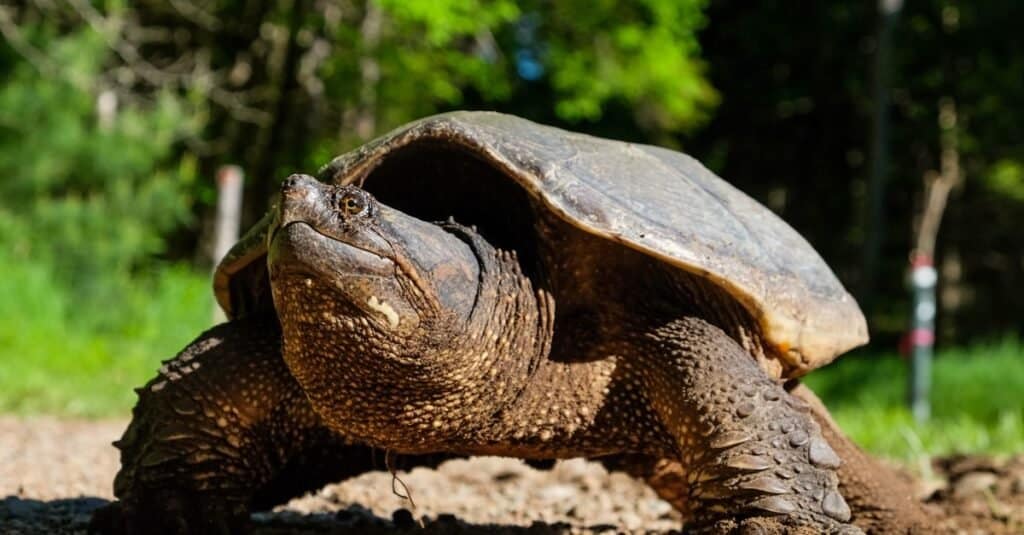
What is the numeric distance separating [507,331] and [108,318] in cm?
826

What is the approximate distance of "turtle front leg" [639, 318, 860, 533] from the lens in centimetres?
212

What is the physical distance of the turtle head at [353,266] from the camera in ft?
6.20

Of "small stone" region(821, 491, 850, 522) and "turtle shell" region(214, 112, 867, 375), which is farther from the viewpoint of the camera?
"turtle shell" region(214, 112, 867, 375)

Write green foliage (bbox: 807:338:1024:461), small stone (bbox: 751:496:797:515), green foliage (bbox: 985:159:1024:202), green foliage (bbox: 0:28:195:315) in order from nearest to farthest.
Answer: small stone (bbox: 751:496:797:515) → green foliage (bbox: 807:338:1024:461) → green foliage (bbox: 0:28:195:315) → green foliage (bbox: 985:159:1024:202)

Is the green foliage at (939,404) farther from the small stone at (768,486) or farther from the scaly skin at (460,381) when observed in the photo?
the small stone at (768,486)

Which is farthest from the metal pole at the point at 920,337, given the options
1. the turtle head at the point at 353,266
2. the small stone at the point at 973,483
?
the turtle head at the point at 353,266

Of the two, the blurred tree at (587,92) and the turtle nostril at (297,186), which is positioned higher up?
the blurred tree at (587,92)

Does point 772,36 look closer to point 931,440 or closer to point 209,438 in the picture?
point 931,440

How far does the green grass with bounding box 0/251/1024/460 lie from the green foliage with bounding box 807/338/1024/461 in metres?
0.01

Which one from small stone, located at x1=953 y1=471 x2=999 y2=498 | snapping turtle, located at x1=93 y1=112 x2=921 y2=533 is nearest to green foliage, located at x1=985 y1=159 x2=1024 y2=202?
small stone, located at x1=953 y1=471 x2=999 y2=498

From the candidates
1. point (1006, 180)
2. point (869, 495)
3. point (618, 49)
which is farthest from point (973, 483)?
point (1006, 180)

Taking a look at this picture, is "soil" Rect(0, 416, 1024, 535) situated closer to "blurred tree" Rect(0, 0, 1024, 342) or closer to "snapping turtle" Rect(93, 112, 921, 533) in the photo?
"snapping turtle" Rect(93, 112, 921, 533)

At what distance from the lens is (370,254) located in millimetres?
1921

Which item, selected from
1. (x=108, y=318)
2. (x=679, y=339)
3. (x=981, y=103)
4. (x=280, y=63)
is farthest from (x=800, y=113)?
(x=679, y=339)
